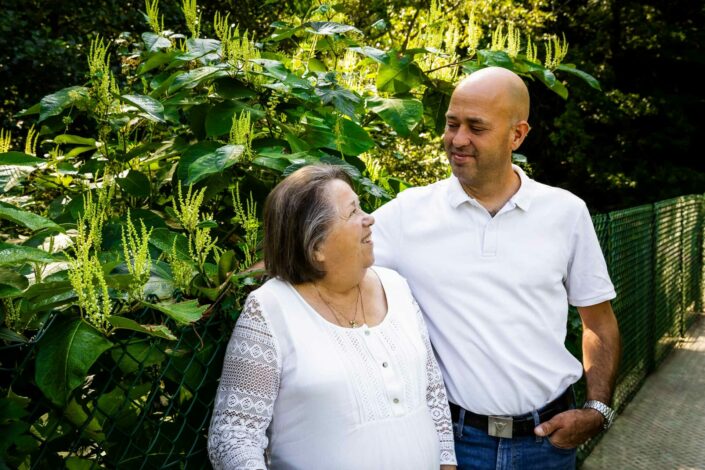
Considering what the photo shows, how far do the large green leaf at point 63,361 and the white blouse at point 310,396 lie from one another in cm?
43

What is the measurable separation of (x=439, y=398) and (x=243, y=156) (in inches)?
37.7

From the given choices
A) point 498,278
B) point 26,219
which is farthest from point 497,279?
point 26,219

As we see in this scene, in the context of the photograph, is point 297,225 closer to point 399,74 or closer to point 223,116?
point 223,116

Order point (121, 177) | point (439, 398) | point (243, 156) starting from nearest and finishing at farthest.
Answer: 1. point (439, 398)
2. point (243, 156)
3. point (121, 177)

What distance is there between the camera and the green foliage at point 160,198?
1596 mm

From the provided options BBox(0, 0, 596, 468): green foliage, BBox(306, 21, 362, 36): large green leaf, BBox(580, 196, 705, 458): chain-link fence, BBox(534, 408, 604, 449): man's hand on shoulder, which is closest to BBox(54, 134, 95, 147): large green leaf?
BBox(0, 0, 596, 468): green foliage

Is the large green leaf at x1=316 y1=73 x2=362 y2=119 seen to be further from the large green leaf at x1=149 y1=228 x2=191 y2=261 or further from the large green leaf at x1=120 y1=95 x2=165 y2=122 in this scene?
the large green leaf at x1=149 y1=228 x2=191 y2=261

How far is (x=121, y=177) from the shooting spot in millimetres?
2584

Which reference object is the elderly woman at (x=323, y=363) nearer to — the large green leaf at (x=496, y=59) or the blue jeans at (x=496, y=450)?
the blue jeans at (x=496, y=450)

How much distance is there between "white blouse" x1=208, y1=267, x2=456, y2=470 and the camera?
73.6 inches

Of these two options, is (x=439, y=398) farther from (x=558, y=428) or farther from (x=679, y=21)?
(x=679, y=21)

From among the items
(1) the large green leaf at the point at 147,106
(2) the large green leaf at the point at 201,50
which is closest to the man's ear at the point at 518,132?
(2) the large green leaf at the point at 201,50

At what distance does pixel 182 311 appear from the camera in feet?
5.57

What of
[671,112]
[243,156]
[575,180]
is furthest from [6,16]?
[671,112]
